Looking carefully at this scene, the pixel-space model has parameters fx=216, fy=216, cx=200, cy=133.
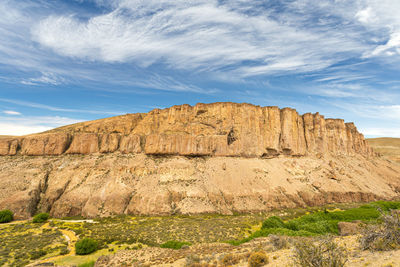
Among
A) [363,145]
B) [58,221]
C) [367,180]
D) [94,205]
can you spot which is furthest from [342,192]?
[58,221]

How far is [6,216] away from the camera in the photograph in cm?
3888

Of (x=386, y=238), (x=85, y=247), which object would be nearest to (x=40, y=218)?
(x=85, y=247)

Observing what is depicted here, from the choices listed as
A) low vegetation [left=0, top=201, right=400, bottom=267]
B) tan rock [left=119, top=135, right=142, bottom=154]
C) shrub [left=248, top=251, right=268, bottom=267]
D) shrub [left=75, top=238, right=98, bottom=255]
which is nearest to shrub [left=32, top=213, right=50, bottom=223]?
low vegetation [left=0, top=201, right=400, bottom=267]

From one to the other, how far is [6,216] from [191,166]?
36.5 metres

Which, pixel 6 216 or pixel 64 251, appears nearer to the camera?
pixel 64 251

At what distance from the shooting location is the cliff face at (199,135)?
190ft

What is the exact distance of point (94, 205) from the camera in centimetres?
4372

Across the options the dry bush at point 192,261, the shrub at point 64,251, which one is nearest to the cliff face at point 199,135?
the shrub at point 64,251

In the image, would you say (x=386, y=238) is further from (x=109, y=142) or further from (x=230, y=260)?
(x=109, y=142)

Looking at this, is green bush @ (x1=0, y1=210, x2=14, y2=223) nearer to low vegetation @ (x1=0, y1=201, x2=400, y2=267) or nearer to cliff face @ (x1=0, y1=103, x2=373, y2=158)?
low vegetation @ (x1=0, y1=201, x2=400, y2=267)

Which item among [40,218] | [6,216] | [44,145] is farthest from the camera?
[44,145]

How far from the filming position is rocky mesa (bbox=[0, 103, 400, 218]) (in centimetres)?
4547

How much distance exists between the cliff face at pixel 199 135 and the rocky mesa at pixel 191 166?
28cm

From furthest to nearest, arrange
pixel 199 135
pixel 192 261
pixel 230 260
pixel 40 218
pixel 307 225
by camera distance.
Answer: pixel 199 135, pixel 40 218, pixel 307 225, pixel 192 261, pixel 230 260
